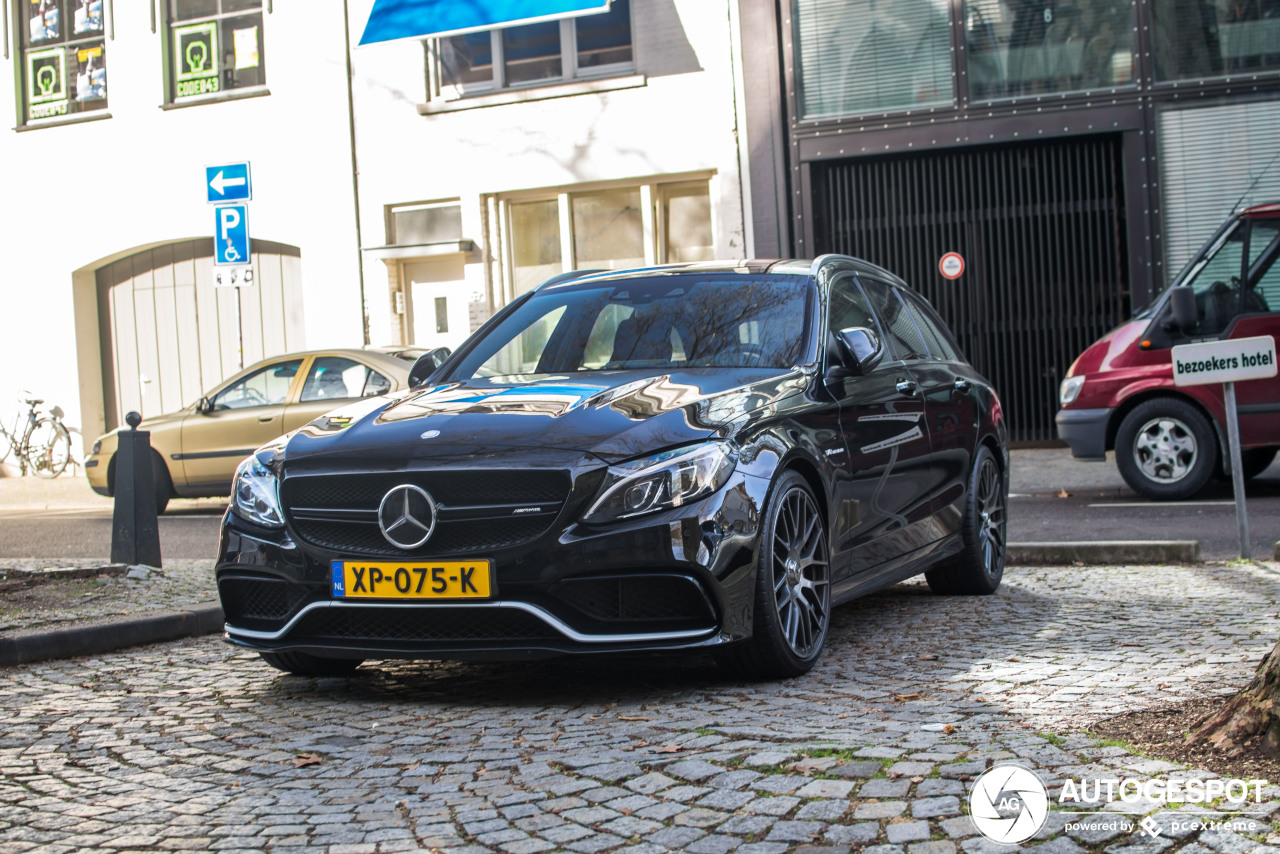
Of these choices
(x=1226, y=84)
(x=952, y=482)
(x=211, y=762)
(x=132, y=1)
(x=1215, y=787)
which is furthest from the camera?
(x=132, y=1)

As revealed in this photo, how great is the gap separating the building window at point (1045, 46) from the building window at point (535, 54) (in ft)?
14.0

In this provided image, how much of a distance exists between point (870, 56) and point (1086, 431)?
7.37 meters

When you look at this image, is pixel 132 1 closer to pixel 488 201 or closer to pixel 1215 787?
pixel 488 201

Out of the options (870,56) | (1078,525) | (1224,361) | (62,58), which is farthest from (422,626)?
(62,58)

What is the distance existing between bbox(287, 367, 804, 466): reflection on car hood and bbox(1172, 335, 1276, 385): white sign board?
334 cm

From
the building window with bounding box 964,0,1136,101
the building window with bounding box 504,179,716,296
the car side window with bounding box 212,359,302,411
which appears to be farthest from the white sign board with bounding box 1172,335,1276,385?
the building window with bounding box 504,179,716,296

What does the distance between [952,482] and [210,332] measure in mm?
15944

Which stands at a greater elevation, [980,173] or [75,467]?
[980,173]

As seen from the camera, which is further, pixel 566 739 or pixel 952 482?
pixel 952 482

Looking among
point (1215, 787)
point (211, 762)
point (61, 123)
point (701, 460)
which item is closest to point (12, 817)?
point (211, 762)

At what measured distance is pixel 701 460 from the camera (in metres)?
4.61

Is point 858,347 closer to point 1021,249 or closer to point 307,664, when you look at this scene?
point 307,664

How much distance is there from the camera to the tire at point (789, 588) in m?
4.70

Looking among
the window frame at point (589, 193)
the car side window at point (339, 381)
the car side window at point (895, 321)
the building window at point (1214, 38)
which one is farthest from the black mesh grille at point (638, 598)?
the building window at point (1214, 38)
